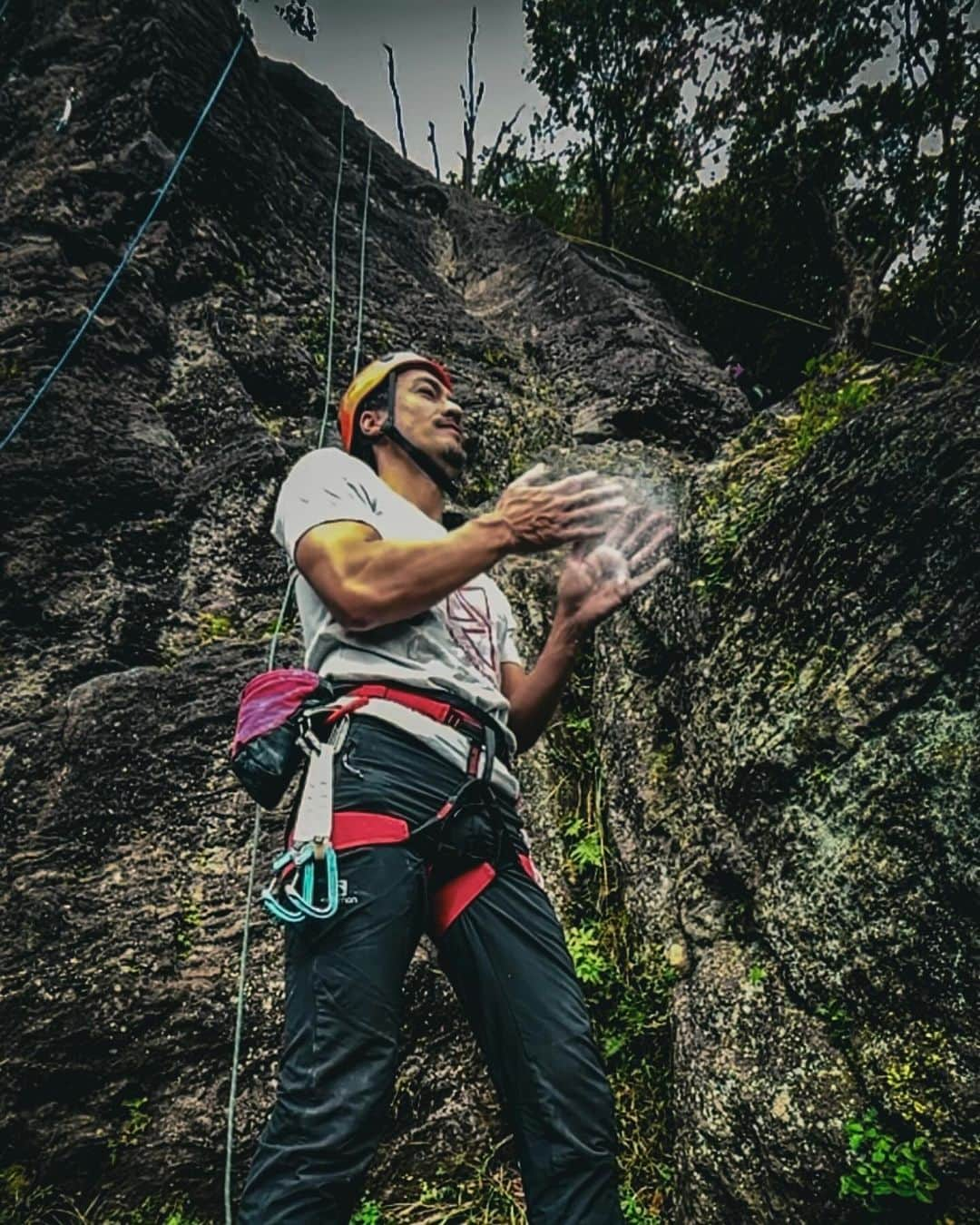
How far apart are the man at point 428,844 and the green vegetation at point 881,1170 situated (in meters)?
0.99

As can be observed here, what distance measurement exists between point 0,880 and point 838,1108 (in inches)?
121

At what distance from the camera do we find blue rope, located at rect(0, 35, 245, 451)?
464cm

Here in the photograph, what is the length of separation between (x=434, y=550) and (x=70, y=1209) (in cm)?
267

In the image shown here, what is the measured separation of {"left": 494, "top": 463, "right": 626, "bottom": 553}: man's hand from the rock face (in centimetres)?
126

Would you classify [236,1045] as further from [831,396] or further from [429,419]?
[831,396]

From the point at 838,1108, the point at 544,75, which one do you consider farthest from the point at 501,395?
the point at 544,75

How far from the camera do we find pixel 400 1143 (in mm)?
2971

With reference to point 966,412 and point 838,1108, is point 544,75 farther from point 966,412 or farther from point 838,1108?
point 838,1108

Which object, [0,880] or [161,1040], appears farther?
[0,880]

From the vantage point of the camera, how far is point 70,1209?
273 centimetres

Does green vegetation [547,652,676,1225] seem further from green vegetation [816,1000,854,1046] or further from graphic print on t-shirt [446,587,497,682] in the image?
graphic print on t-shirt [446,587,497,682]

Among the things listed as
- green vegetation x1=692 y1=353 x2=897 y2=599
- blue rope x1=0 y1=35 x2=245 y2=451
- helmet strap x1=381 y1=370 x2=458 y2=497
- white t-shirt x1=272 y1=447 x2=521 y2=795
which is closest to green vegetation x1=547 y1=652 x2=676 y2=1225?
green vegetation x1=692 y1=353 x2=897 y2=599

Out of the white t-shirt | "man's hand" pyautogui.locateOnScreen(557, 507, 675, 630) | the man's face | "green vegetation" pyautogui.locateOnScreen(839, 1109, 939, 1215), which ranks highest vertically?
the man's face

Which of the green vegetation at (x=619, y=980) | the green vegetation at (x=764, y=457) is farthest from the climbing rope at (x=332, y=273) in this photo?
the green vegetation at (x=619, y=980)
